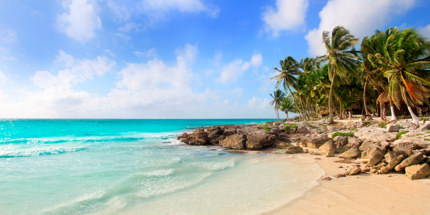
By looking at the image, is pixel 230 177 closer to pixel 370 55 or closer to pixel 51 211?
pixel 51 211

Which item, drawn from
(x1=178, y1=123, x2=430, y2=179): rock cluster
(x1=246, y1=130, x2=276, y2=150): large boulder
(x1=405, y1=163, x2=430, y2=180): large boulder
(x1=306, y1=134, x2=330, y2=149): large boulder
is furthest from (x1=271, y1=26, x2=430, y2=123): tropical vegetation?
(x1=405, y1=163, x2=430, y2=180): large boulder

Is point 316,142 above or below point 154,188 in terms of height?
above

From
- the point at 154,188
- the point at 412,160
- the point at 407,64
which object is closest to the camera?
the point at 412,160

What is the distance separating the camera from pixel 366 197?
4797 mm

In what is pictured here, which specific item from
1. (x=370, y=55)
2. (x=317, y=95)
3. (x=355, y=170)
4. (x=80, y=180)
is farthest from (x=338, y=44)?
(x=80, y=180)

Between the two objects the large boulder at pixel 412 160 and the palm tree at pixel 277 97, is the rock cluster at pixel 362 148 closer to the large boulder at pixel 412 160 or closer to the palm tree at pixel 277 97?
the large boulder at pixel 412 160

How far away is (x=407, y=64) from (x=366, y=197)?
830 inches

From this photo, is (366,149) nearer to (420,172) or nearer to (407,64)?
(420,172)

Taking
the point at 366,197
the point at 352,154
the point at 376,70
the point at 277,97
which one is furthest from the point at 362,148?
the point at 277,97

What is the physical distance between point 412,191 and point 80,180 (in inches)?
409

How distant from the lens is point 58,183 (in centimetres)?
696

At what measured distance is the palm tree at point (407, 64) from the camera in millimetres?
18297

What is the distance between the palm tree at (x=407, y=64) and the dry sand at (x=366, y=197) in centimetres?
1774

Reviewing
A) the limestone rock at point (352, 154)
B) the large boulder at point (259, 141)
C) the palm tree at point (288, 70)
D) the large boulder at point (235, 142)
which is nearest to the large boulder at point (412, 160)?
the limestone rock at point (352, 154)
